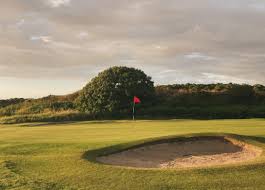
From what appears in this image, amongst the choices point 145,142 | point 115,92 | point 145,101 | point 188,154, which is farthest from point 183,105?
point 188,154

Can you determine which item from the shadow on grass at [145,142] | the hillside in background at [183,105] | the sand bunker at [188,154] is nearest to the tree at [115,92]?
the hillside in background at [183,105]

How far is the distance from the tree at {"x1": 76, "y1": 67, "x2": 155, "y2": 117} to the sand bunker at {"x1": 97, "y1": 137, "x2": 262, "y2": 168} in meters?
30.8

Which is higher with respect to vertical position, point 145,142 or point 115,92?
point 115,92

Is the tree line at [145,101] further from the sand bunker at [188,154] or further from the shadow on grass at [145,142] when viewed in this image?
the sand bunker at [188,154]

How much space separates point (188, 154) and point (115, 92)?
32533mm

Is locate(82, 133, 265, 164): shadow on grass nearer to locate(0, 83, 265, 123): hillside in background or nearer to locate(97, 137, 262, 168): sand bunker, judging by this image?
locate(97, 137, 262, 168): sand bunker

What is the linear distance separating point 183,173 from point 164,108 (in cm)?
3670

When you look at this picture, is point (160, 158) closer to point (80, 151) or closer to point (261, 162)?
point (80, 151)

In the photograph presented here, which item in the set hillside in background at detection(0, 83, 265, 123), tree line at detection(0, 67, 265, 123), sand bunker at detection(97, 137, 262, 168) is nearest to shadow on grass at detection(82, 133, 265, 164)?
sand bunker at detection(97, 137, 262, 168)

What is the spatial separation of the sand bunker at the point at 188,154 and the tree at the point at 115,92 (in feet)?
101

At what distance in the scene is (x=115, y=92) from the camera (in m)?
49.7

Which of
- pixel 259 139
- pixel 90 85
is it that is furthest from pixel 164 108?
pixel 259 139

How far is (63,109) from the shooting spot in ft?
187

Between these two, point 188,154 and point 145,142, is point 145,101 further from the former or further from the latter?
point 188,154
